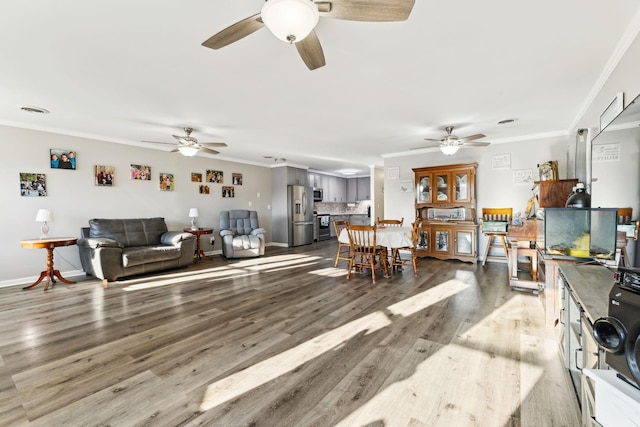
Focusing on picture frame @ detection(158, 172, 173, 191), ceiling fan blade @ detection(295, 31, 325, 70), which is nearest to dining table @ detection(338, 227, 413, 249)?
ceiling fan blade @ detection(295, 31, 325, 70)

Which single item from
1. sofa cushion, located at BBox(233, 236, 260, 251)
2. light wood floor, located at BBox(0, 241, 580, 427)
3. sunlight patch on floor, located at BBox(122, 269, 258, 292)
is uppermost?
sofa cushion, located at BBox(233, 236, 260, 251)

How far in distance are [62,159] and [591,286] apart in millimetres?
6351

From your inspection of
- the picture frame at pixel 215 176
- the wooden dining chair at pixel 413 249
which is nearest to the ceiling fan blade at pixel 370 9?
the wooden dining chair at pixel 413 249

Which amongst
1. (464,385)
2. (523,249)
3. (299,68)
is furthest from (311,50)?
(523,249)

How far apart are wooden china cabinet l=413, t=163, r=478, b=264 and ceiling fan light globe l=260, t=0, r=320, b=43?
4.63 metres

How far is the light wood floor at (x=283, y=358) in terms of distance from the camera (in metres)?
1.47

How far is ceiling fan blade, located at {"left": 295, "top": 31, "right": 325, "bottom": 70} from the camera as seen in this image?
166 cm

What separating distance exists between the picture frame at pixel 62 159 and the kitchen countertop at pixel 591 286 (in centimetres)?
623

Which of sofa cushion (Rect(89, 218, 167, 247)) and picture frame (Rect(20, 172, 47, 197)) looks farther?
sofa cushion (Rect(89, 218, 167, 247))

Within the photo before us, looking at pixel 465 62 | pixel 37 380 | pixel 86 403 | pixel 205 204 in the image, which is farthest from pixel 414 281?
pixel 205 204

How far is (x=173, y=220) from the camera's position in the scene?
19.3 ft

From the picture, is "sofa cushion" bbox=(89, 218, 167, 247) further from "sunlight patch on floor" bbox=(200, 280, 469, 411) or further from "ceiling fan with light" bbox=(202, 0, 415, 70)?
"ceiling fan with light" bbox=(202, 0, 415, 70)

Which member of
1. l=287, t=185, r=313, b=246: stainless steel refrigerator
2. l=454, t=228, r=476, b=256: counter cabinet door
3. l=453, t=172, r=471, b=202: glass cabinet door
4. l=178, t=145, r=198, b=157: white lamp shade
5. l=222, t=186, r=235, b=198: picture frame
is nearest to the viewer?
l=178, t=145, r=198, b=157: white lamp shade

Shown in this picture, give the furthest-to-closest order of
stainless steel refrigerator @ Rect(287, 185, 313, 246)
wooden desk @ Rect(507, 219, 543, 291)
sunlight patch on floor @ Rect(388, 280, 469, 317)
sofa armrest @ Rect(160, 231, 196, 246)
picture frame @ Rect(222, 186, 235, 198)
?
stainless steel refrigerator @ Rect(287, 185, 313, 246), picture frame @ Rect(222, 186, 235, 198), sofa armrest @ Rect(160, 231, 196, 246), wooden desk @ Rect(507, 219, 543, 291), sunlight patch on floor @ Rect(388, 280, 469, 317)
